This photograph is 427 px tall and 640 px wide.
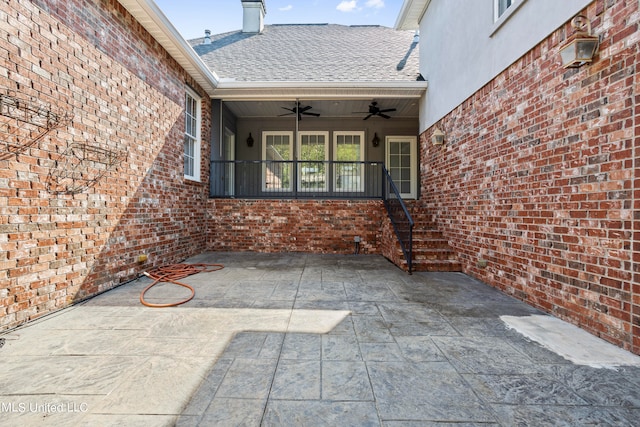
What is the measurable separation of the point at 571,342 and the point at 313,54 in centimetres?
781

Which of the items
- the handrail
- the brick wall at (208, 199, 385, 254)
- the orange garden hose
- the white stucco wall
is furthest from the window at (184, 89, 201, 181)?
the white stucco wall

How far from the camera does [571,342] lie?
2.12m

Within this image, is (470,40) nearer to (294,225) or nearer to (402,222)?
(402,222)

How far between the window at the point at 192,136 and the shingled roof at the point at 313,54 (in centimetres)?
90

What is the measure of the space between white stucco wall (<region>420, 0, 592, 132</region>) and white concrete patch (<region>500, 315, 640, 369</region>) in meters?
2.71

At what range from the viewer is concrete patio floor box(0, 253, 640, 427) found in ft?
4.49

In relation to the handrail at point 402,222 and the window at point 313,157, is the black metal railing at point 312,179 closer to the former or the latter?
the window at point 313,157

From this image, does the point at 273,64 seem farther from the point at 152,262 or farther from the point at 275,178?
the point at 152,262

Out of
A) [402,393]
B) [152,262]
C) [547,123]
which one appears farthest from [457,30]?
[152,262]

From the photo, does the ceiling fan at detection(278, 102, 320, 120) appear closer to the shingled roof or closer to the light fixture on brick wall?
the shingled roof

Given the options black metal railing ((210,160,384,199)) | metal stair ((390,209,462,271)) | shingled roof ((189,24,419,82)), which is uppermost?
shingled roof ((189,24,419,82))

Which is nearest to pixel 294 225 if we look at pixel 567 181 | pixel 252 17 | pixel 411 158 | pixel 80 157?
pixel 80 157

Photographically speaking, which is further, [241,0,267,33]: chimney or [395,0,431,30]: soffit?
[241,0,267,33]: chimney

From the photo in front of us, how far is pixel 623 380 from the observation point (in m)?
1.64
